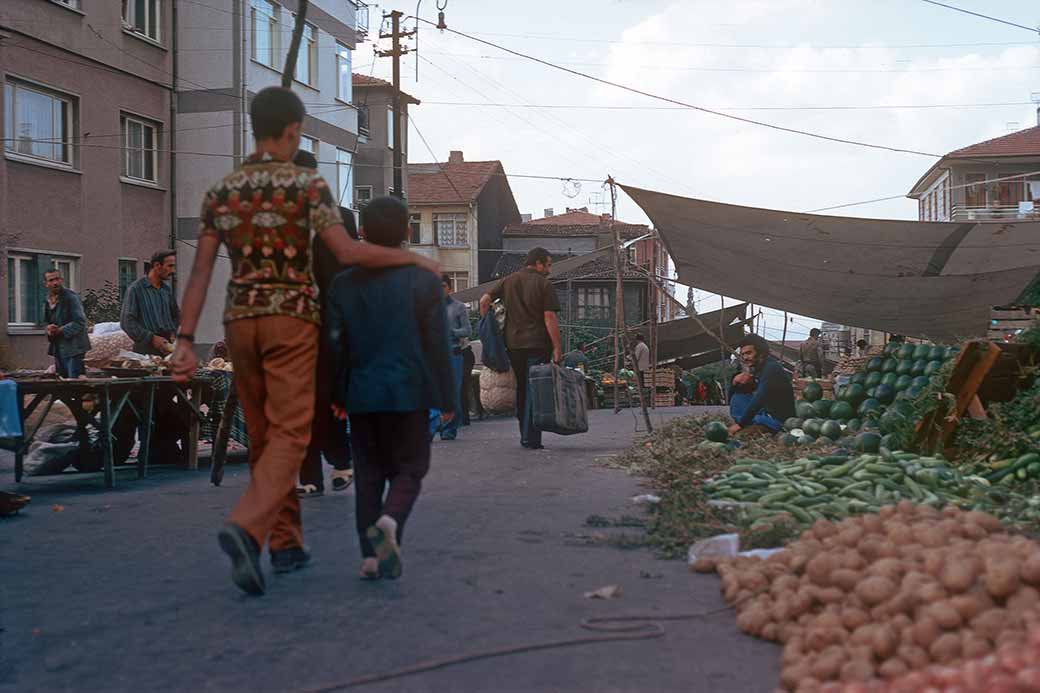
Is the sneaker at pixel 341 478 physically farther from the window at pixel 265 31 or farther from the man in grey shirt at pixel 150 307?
the window at pixel 265 31

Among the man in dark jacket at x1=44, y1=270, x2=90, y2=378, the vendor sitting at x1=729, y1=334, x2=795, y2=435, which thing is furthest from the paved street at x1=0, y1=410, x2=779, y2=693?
the man in dark jacket at x1=44, y1=270, x2=90, y2=378

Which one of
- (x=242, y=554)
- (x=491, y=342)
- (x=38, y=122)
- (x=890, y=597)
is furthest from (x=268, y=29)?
(x=890, y=597)

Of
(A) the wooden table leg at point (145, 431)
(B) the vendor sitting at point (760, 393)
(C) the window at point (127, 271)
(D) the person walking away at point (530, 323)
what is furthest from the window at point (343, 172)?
(A) the wooden table leg at point (145, 431)

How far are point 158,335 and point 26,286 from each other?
1256cm

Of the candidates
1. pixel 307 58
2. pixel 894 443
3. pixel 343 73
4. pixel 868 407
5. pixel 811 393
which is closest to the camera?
pixel 894 443

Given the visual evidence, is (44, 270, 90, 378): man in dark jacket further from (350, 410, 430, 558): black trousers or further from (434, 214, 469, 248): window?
(434, 214, 469, 248): window

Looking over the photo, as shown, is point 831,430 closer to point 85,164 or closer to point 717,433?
point 717,433

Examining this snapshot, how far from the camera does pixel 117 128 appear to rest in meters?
24.1

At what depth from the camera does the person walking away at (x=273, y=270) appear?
4781 mm

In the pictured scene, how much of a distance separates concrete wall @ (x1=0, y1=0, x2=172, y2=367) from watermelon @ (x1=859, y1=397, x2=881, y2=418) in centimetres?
1453

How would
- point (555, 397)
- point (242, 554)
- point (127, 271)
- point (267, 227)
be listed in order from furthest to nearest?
point (127, 271) → point (555, 397) → point (267, 227) → point (242, 554)

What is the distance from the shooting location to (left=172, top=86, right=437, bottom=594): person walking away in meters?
4.78

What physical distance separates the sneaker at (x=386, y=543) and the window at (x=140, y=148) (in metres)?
21.9

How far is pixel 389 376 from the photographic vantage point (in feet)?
16.5
